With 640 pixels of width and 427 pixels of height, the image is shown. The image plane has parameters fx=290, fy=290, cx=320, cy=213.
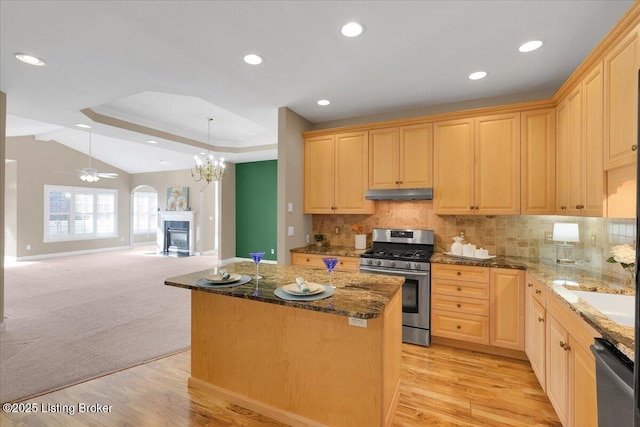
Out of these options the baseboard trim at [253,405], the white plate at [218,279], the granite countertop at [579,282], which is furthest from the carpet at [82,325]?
the granite countertop at [579,282]

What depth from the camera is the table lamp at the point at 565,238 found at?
8.63ft

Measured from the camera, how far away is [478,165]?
320 centimetres

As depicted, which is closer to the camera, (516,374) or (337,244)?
(516,374)

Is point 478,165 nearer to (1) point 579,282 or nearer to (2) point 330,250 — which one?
(1) point 579,282

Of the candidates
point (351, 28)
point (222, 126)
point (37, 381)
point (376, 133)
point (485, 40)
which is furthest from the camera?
point (222, 126)

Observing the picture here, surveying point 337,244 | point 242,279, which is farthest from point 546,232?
point 242,279

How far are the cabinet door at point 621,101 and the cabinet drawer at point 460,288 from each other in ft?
4.99

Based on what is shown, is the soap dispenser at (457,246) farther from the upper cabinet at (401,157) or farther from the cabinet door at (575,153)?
the cabinet door at (575,153)

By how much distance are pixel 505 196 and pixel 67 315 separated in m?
5.82

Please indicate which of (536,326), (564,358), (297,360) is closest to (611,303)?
(564,358)

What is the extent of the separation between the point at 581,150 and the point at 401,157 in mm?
1667

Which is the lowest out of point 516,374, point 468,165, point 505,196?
point 516,374

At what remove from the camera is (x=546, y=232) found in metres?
3.17

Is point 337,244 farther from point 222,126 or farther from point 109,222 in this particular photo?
point 109,222
